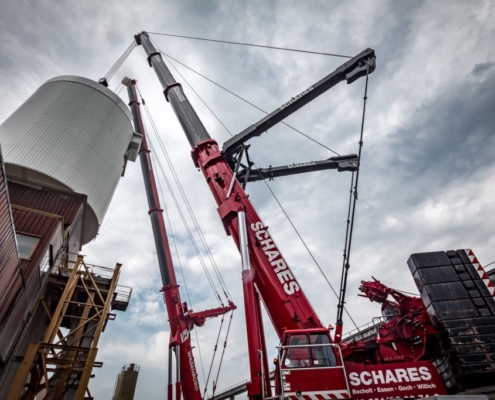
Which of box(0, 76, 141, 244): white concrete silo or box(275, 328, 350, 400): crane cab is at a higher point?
box(0, 76, 141, 244): white concrete silo

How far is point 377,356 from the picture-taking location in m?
7.38

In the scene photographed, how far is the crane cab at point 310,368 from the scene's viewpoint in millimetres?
5691

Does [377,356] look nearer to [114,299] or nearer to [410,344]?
[410,344]

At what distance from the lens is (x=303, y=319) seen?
743 cm

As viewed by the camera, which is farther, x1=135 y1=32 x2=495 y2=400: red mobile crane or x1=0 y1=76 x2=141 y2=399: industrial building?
x1=0 y1=76 x2=141 y2=399: industrial building

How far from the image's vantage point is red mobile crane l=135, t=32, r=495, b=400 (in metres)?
6.10

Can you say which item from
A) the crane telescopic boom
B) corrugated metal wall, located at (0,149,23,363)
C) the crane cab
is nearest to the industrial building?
corrugated metal wall, located at (0,149,23,363)

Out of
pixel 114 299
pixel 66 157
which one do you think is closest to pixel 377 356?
pixel 114 299

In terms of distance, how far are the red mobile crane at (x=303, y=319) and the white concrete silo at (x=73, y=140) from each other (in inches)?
335

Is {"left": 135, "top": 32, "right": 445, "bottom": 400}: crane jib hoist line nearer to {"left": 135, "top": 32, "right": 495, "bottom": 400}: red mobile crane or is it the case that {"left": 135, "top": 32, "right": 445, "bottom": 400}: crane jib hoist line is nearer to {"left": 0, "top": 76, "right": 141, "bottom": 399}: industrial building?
{"left": 135, "top": 32, "right": 495, "bottom": 400}: red mobile crane

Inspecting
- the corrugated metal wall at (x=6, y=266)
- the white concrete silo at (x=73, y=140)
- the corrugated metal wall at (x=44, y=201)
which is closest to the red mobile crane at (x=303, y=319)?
the corrugated metal wall at (x=6, y=266)

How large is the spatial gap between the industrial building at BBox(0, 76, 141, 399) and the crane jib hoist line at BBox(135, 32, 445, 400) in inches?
244

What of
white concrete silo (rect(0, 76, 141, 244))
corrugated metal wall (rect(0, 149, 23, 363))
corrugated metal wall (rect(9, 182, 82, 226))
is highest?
white concrete silo (rect(0, 76, 141, 244))

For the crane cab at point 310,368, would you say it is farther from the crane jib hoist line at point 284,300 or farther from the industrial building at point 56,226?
the industrial building at point 56,226
